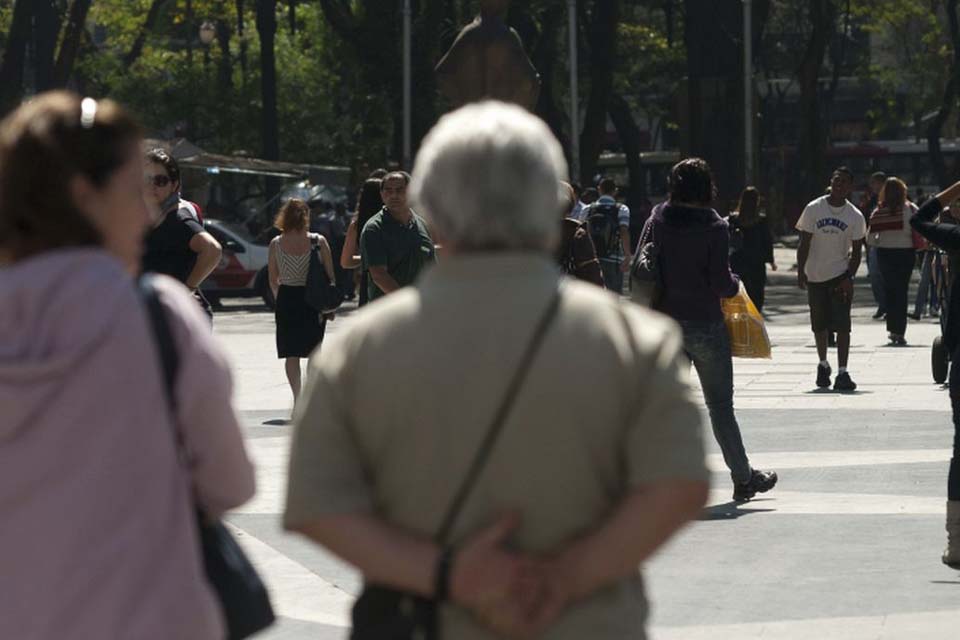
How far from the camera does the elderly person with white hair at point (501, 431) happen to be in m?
3.27

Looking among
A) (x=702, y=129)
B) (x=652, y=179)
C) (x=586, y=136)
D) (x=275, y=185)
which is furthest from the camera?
(x=652, y=179)

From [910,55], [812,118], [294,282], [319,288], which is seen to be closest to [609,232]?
[294,282]

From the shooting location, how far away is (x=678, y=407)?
10.9 ft

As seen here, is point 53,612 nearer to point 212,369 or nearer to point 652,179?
point 212,369

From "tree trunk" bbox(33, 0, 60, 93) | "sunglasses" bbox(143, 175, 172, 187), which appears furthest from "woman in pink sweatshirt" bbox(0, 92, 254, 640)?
"tree trunk" bbox(33, 0, 60, 93)

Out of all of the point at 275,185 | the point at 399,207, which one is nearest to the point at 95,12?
the point at 275,185

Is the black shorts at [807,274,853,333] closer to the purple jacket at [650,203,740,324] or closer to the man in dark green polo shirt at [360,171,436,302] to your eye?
the man in dark green polo shirt at [360,171,436,302]

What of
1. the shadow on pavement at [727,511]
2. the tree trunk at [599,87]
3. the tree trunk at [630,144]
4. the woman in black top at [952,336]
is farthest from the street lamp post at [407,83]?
the woman in black top at [952,336]

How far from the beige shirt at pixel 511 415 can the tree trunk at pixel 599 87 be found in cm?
4043

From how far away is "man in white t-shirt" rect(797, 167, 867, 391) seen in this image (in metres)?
17.4

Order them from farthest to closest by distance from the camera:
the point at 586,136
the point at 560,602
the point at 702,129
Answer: the point at 586,136
the point at 702,129
the point at 560,602

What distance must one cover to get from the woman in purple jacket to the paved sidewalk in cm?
34

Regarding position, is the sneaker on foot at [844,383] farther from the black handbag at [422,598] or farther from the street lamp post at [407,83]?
the street lamp post at [407,83]

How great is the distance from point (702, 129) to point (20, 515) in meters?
37.4
